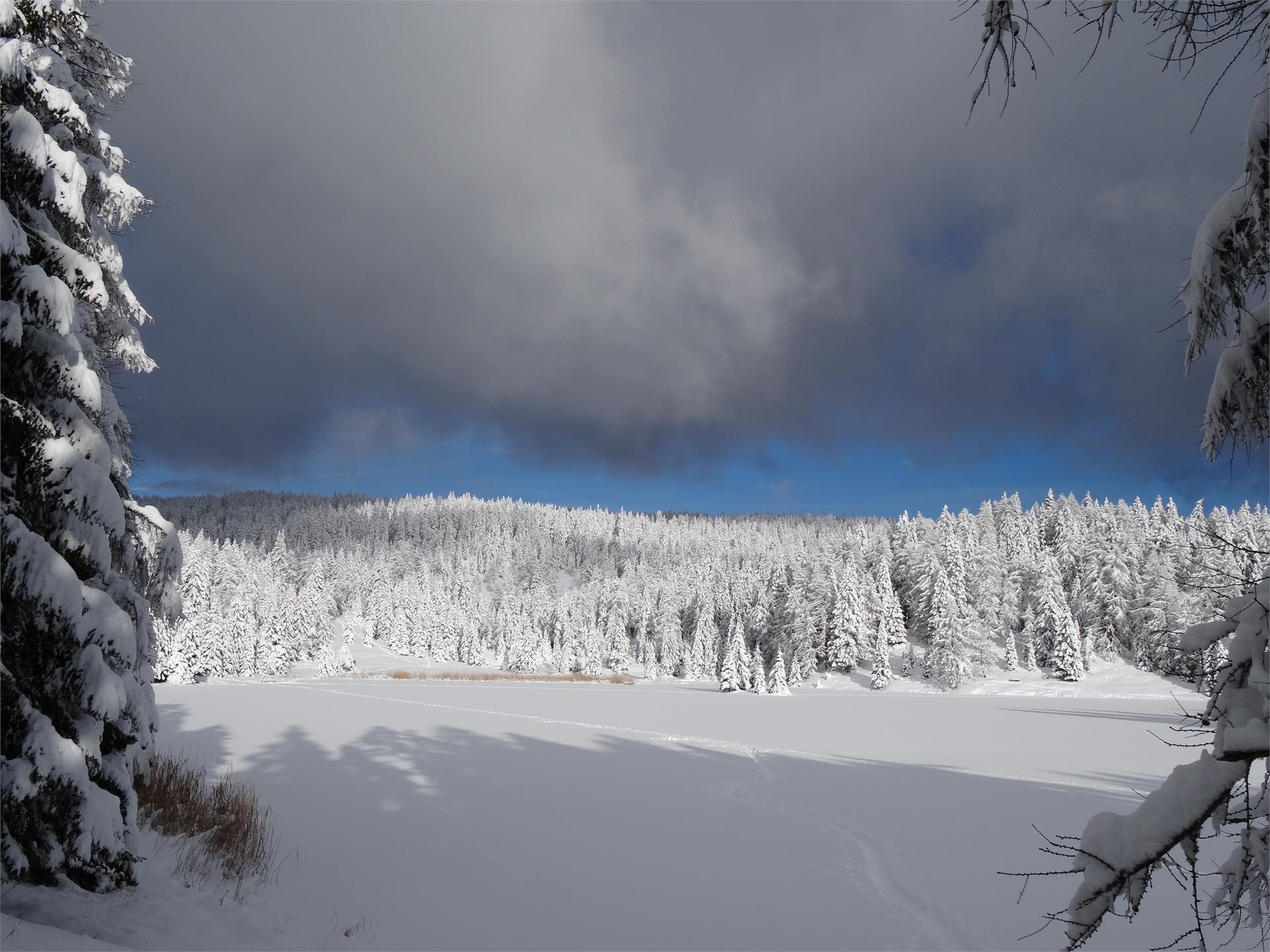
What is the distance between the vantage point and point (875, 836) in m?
11.2

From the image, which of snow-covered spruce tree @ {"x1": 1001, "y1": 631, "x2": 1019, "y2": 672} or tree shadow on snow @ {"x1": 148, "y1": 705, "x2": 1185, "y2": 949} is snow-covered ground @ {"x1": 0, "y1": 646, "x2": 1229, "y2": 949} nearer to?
tree shadow on snow @ {"x1": 148, "y1": 705, "x2": 1185, "y2": 949}

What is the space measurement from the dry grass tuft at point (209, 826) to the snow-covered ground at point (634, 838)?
34 centimetres

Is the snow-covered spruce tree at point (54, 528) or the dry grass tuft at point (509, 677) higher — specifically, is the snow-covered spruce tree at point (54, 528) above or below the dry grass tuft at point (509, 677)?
above

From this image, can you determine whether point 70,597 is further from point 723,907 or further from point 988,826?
point 988,826

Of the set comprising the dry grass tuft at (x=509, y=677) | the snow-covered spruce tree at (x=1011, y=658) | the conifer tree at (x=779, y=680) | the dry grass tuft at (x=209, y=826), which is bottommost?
the dry grass tuft at (x=509, y=677)

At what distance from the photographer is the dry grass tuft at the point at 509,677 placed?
71.4 metres

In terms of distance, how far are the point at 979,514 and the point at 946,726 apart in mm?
74933

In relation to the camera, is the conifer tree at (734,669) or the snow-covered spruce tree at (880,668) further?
the snow-covered spruce tree at (880,668)

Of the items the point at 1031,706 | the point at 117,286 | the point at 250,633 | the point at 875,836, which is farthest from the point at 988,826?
the point at 250,633

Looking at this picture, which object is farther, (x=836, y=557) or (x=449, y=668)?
(x=449, y=668)

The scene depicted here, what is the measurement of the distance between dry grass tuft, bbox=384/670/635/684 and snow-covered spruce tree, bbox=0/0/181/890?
6520 centimetres

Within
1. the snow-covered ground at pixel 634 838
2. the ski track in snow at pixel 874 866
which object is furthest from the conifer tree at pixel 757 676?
the ski track in snow at pixel 874 866

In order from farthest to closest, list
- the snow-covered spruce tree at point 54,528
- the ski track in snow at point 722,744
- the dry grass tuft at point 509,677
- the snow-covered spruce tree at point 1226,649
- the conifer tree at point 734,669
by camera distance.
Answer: the dry grass tuft at point 509,677, the conifer tree at point 734,669, the ski track in snow at point 722,744, the snow-covered spruce tree at point 54,528, the snow-covered spruce tree at point 1226,649

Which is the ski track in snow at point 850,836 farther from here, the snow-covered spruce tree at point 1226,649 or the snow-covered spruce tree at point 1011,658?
the snow-covered spruce tree at point 1011,658
